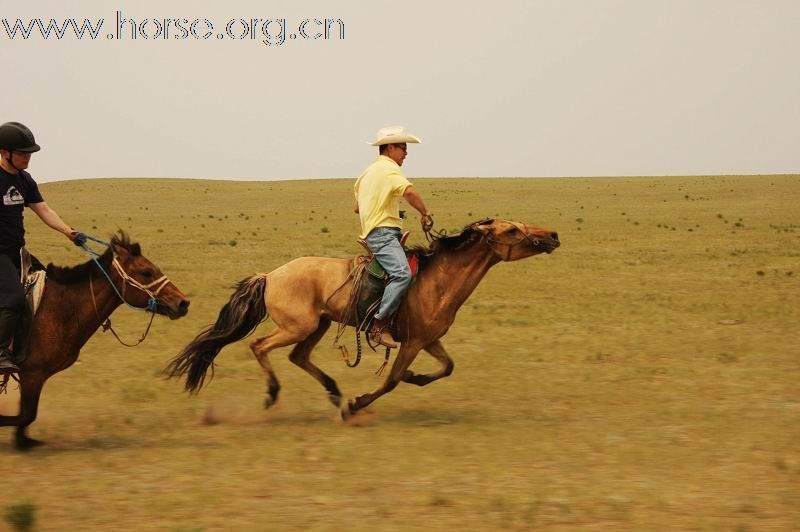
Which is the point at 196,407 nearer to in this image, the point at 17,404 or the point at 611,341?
the point at 17,404

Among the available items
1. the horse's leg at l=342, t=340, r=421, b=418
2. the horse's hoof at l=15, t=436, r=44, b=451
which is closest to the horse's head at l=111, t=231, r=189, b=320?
the horse's hoof at l=15, t=436, r=44, b=451

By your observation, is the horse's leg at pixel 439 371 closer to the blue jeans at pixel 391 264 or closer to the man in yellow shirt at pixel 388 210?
the man in yellow shirt at pixel 388 210

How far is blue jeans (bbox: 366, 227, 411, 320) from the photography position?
913 cm

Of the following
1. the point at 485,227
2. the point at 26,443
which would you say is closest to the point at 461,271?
the point at 485,227

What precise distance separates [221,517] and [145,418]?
354 centimetres

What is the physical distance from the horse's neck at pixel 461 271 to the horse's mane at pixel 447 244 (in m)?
0.05

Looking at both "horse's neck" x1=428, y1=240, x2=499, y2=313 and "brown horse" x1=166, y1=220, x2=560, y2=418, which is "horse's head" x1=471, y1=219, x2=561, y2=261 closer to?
"brown horse" x1=166, y1=220, x2=560, y2=418

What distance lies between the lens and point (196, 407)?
1009 centimetres

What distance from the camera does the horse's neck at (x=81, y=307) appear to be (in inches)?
321

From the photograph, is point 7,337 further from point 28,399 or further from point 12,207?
point 12,207

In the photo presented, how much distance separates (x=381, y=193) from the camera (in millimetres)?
9148

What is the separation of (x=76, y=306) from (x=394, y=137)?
3200 mm

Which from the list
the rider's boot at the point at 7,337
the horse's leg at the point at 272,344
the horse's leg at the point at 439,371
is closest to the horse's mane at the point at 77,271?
the rider's boot at the point at 7,337

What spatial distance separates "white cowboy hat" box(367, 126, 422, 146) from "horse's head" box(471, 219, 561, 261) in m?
1.01
